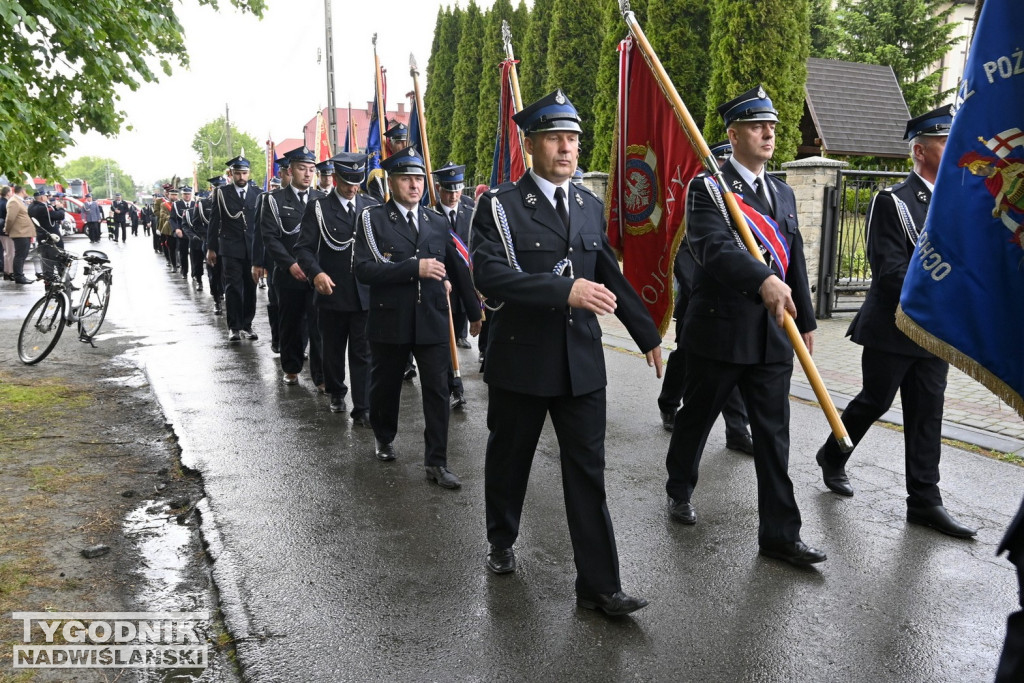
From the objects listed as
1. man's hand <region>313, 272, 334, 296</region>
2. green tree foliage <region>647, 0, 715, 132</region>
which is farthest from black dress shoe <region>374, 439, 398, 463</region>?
green tree foliage <region>647, 0, 715, 132</region>

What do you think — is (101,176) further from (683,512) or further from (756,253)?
(756,253)

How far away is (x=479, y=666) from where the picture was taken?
3215mm

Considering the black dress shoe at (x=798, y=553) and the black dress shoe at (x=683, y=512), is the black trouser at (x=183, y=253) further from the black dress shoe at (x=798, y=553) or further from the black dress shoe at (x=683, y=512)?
the black dress shoe at (x=798, y=553)

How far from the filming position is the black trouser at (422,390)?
551 cm

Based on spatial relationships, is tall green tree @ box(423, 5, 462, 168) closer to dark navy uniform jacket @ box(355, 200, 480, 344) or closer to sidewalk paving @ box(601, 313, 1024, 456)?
sidewalk paving @ box(601, 313, 1024, 456)

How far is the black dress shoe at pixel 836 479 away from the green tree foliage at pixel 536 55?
67.9ft

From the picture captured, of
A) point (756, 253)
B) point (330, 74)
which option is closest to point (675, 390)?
point (756, 253)

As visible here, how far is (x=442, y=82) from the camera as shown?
109ft

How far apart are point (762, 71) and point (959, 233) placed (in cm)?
1446

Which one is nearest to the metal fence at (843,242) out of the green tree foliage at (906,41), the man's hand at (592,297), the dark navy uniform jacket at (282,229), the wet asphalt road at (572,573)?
the wet asphalt road at (572,573)

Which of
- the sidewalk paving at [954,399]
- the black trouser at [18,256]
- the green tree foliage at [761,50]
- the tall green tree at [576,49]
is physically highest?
the tall green tree at [576,49]

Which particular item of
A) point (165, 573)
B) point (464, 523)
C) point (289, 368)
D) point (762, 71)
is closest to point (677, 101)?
point (464, 523)

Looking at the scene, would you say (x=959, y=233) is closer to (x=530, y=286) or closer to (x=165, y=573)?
(x=530, y=286)

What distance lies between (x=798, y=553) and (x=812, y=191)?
9.72m
